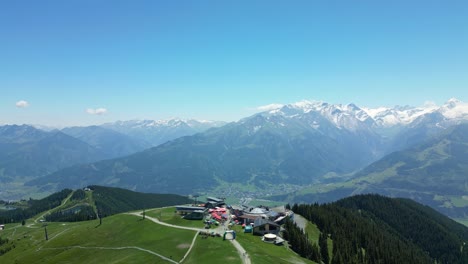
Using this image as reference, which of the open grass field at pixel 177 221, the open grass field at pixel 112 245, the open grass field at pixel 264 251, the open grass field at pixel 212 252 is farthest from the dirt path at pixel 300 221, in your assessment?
the open grass field at pixel 212 252

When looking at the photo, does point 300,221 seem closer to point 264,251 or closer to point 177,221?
point 177,221

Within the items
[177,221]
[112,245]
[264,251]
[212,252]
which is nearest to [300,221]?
[177,221]

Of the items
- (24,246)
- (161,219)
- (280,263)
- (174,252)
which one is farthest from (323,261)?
(24,246)

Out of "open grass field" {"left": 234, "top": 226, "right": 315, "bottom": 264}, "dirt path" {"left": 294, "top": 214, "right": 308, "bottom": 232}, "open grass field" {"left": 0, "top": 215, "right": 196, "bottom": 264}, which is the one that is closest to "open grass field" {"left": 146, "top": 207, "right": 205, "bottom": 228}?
"open grass field" {"left": 0, "top": 215, "right": 196, "bottom": 264}

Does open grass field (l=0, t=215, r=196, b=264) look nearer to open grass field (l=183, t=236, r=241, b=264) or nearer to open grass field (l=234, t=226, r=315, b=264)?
open grass field (l=183, t=236, r=241, b=264)

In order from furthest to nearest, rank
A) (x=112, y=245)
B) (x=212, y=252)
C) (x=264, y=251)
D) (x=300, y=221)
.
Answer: (x=300, y=221)
(x=112, y=245)
(x=264, y=251)
(x=212, y=252)
